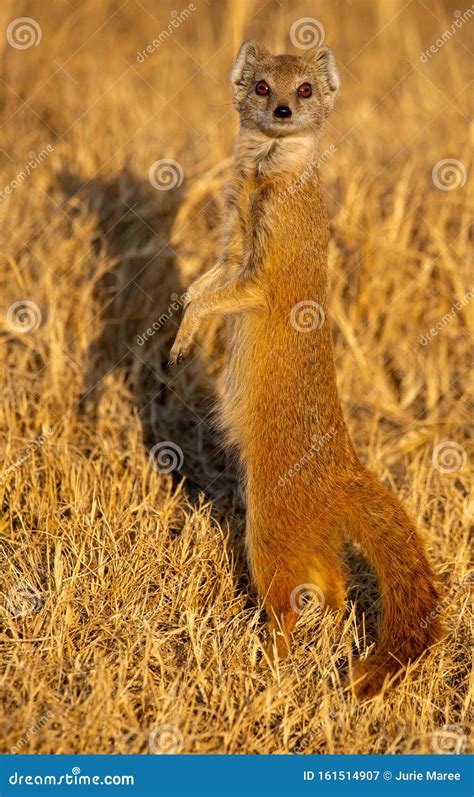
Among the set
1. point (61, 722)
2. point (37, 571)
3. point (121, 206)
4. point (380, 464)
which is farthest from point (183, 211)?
point (61, 722)

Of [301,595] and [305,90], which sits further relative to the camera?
[305,90]

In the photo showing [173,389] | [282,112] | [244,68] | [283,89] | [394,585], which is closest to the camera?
[394,585]

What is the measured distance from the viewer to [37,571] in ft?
11.7

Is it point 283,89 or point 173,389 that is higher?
point 283,89

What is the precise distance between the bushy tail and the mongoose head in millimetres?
1486

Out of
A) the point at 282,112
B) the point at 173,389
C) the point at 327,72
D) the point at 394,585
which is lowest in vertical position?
the point at 173,389

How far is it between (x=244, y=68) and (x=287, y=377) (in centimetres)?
132

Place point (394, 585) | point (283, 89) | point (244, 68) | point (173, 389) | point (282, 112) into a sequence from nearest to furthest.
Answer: point (394, 585), point (282, 112), point (283, 89), point (244, 68), point (173, 389)

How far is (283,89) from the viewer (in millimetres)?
3580

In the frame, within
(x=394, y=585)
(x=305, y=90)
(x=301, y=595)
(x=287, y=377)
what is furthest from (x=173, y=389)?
(x=394, y=585)

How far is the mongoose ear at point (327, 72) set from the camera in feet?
12.6

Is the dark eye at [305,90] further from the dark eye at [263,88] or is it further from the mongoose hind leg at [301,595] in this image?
the mongoose hind leg at [301,595]

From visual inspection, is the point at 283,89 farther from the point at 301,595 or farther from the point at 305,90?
the point at 301,595

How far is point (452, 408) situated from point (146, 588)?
2.34 m
